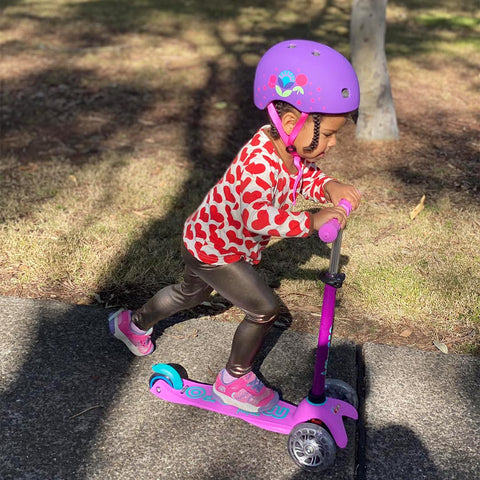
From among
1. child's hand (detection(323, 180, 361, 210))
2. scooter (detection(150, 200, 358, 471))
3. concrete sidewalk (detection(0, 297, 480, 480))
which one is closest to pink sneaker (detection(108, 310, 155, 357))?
concrete sidewalk (detection(0, 297, 480, 480))

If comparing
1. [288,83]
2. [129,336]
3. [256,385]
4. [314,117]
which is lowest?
[129,336]

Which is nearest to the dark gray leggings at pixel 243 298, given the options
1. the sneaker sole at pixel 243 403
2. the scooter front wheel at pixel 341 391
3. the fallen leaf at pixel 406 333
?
the sneaker sole at pixel 243 403

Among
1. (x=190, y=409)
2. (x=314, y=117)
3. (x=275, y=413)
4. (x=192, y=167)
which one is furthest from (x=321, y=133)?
(x=192, y=167)

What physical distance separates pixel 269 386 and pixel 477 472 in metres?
0.95

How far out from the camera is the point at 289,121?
103 inches

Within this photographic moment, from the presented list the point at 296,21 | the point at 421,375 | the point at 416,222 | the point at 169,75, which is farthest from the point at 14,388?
the point at 296,21

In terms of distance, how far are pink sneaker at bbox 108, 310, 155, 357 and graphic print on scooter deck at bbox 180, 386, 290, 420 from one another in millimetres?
357

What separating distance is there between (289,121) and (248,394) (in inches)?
45.5

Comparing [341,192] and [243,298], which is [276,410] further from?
[341,192]

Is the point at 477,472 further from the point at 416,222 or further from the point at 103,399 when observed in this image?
the point at 416,222

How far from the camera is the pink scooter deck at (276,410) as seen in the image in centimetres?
271

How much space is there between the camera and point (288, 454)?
8.91 ft

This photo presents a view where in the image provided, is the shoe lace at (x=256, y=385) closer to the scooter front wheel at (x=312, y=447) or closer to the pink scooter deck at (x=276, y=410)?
the pink scooter deck at (x=276, y=410)

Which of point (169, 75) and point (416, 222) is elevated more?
point (416, 222)
